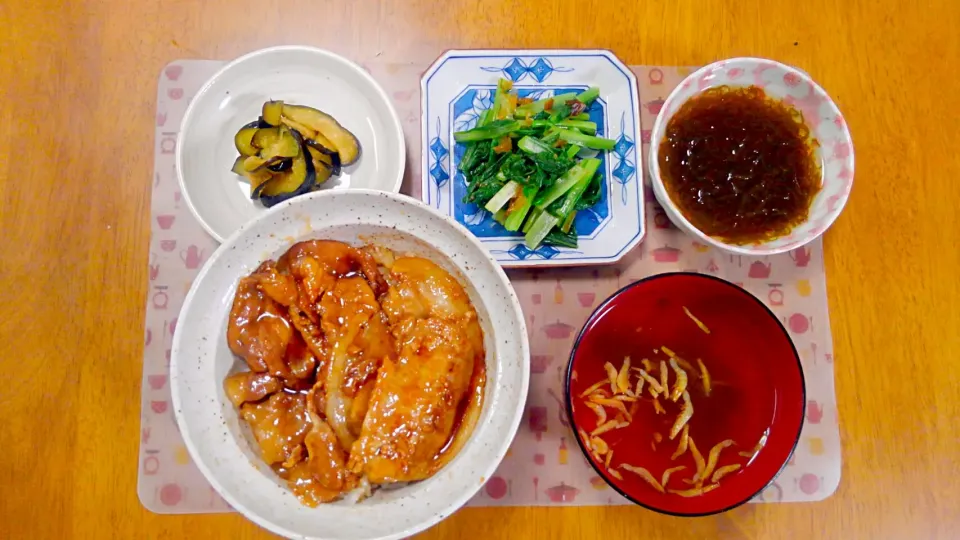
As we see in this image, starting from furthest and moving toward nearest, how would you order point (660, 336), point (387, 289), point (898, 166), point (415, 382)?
point (898, 166)
point (660, 336)
point (387, 289)
point (415, 382)

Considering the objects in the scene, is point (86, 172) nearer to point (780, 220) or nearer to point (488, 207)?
point (488, 207)

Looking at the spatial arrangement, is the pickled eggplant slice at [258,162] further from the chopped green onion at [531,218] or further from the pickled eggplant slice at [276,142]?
the chopped green onion at [531,218]

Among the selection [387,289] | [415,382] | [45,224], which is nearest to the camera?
[415,382]

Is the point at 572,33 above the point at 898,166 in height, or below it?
above

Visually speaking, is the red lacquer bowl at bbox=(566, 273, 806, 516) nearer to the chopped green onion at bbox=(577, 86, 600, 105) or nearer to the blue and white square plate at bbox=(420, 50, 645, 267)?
the blue and white square plate at bbox=(420, 50, 645, 267)

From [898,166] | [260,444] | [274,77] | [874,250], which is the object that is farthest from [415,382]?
[898,166]

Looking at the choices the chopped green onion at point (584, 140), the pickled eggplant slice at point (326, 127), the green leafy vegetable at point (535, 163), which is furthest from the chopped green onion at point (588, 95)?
the pickled eggplant slice at point (326, 127)

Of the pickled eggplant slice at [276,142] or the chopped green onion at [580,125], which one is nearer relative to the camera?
the pickled eggplant slice at [276,142]
